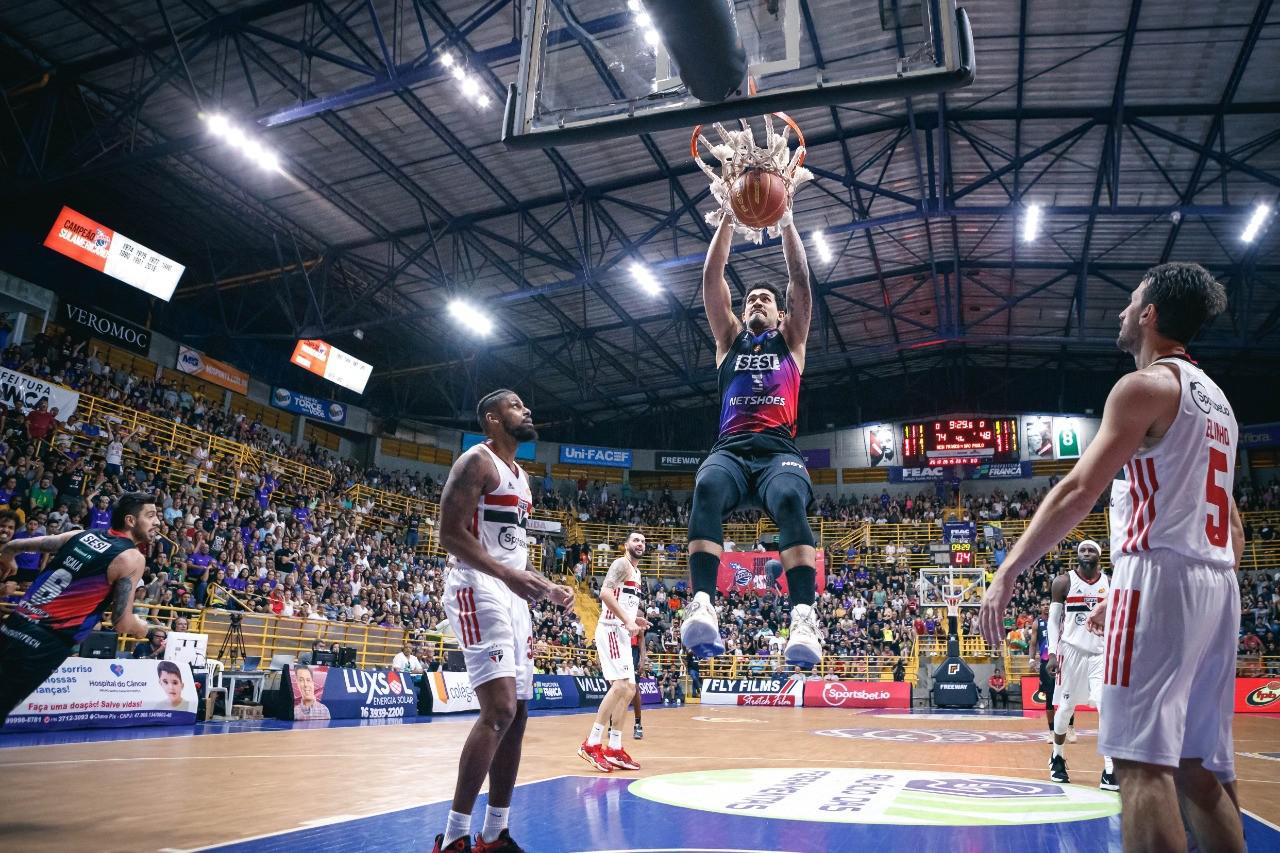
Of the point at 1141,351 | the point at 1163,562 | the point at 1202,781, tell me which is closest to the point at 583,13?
the point at 1141,351

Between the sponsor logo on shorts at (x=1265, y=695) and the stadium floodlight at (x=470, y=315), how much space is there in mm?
21223

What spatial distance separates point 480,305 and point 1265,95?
57.1 feet

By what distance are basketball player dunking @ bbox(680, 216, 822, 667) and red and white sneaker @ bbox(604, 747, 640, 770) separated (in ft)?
15.0

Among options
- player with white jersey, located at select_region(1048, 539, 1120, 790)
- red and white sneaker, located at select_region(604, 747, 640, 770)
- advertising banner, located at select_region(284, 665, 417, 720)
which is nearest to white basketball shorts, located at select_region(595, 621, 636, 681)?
red and white sneaker, located at select_region(604, 747, 640, 770)

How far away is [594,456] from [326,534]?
15198mm

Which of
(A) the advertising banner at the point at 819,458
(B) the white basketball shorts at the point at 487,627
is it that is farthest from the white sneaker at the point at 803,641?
(A) the advertising banner at the point at 819,458

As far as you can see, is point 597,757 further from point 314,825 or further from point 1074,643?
point 1074,643

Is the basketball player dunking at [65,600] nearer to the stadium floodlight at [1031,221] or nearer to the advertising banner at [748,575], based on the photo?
the stadium floodlight at [1031,221]

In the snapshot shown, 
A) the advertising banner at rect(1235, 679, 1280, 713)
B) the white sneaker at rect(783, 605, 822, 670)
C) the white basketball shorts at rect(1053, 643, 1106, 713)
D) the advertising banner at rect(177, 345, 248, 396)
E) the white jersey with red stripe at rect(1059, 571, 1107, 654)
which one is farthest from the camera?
the advertising banner at rect(177, 345, 248, 396)

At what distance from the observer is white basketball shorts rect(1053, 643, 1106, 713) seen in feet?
26.1

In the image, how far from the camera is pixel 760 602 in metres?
30.3

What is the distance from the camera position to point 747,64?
16.8ft

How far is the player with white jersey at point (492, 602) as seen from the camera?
4215 millimetres

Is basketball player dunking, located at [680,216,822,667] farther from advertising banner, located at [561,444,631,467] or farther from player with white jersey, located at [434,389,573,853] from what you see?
advertising banner, located at [561,444,631,467]
